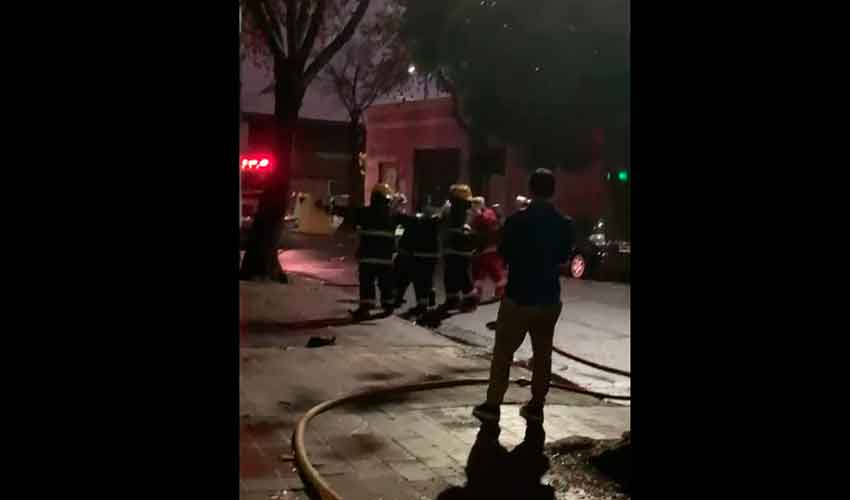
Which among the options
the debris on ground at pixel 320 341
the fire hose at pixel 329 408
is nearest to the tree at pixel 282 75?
the debris on ground at pixel 320 341

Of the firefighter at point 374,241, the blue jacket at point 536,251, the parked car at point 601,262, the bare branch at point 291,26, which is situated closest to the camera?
the blue jacket at point 536,251

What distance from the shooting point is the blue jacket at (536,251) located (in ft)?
19.7

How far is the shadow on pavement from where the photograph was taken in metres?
4.86

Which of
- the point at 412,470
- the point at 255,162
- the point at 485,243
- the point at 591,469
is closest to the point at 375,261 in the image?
the point at 485,243

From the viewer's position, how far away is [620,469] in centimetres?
512

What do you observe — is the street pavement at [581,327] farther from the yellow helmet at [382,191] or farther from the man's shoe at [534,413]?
the man's shoe at [534,413]

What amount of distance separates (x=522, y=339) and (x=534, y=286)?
394mm

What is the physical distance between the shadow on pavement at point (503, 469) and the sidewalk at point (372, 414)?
→ 7 cm
